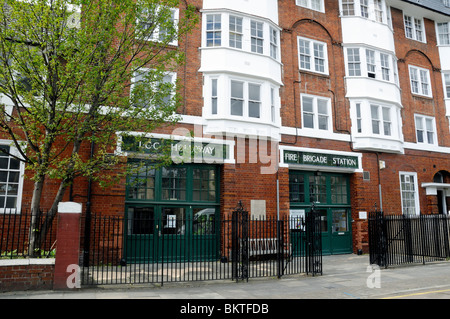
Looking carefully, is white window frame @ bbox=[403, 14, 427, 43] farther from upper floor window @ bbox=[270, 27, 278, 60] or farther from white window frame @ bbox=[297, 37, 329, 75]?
upper floor window @ bbox=[270, 27, 278, 60]

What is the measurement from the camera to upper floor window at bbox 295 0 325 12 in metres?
18.2

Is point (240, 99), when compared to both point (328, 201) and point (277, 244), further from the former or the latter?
point (277, 244)

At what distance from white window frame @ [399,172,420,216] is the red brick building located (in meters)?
0.08

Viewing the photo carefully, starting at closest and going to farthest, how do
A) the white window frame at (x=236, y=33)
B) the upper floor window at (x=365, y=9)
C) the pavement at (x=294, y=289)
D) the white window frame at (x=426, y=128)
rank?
the pavement at (x=294, y=289) < the white window frame at (x=236, y=33) < the upper floor window at (x=365, y=9) < the white window frame at (x=426, y=128)

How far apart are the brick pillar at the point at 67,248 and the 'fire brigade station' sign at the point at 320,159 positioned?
31.2 ft

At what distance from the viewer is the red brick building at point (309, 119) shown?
47.4 feet

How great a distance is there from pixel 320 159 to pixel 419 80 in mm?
9393

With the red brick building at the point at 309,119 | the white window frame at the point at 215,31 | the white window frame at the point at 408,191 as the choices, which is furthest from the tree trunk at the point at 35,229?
the white window frame at the point at 408,191

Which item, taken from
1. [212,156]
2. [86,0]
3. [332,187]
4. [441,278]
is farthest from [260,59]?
[441,278]

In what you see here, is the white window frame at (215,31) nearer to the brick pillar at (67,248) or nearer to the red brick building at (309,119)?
the red brick building at (309,119)

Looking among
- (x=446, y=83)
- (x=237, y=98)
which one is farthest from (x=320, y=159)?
(x=446, y=83)

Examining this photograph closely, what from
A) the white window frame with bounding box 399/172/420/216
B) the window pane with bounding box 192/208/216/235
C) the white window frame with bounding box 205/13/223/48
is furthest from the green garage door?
the white window frame with bounding box 399/172/420/216

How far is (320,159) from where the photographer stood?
16.7 meters

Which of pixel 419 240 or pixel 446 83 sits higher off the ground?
pixel 446 83
